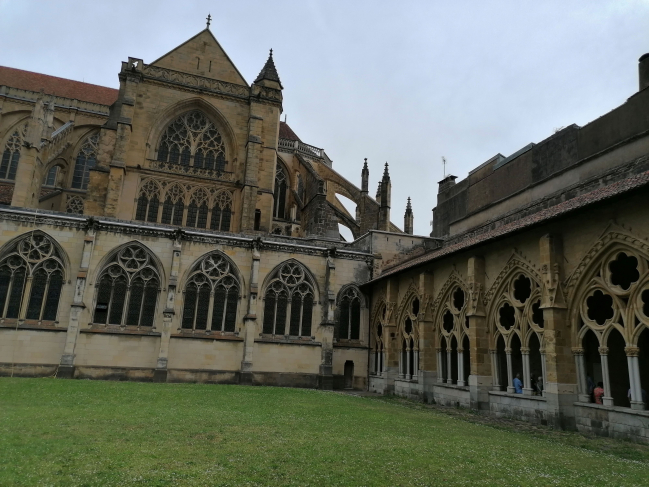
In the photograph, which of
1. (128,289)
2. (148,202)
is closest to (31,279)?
(128,289)

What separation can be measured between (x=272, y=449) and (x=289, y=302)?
607 inches

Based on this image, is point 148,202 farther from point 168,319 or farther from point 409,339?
point 409,339

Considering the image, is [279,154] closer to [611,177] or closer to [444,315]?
[444,315]

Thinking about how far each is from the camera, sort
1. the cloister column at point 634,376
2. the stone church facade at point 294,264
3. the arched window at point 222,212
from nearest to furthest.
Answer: the cloister column at point 634,376 < the stone church facade at point 294,264 < the arched window at point 222,212

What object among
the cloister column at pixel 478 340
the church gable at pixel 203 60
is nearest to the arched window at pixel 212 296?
the cloister column at pixel 478 340

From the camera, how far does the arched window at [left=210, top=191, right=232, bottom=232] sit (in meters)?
28.9

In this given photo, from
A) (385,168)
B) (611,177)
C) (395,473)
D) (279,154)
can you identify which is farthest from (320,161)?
(395,473)

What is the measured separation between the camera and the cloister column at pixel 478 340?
14602mm

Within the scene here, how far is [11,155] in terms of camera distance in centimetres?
3428

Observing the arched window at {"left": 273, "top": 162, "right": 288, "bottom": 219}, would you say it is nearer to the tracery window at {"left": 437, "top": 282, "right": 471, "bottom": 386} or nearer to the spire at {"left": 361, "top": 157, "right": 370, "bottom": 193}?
the spire at {"left": 361, "top": 157, "right": 370, "bottom": 193}

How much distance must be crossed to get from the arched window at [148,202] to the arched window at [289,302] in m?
9.74

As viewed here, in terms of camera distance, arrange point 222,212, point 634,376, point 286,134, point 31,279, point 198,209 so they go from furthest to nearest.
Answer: point 286,134 < point 222,212 < point 198,209 < point 31,279 < point 634,376

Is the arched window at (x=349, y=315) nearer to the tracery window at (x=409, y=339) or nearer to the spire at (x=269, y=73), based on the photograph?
the tracery window at (x=409, y=339)

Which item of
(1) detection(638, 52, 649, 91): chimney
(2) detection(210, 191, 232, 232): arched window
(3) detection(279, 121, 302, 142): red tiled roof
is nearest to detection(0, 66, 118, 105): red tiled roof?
(3) detection(279, 121, 302, 142): red tiled roof
